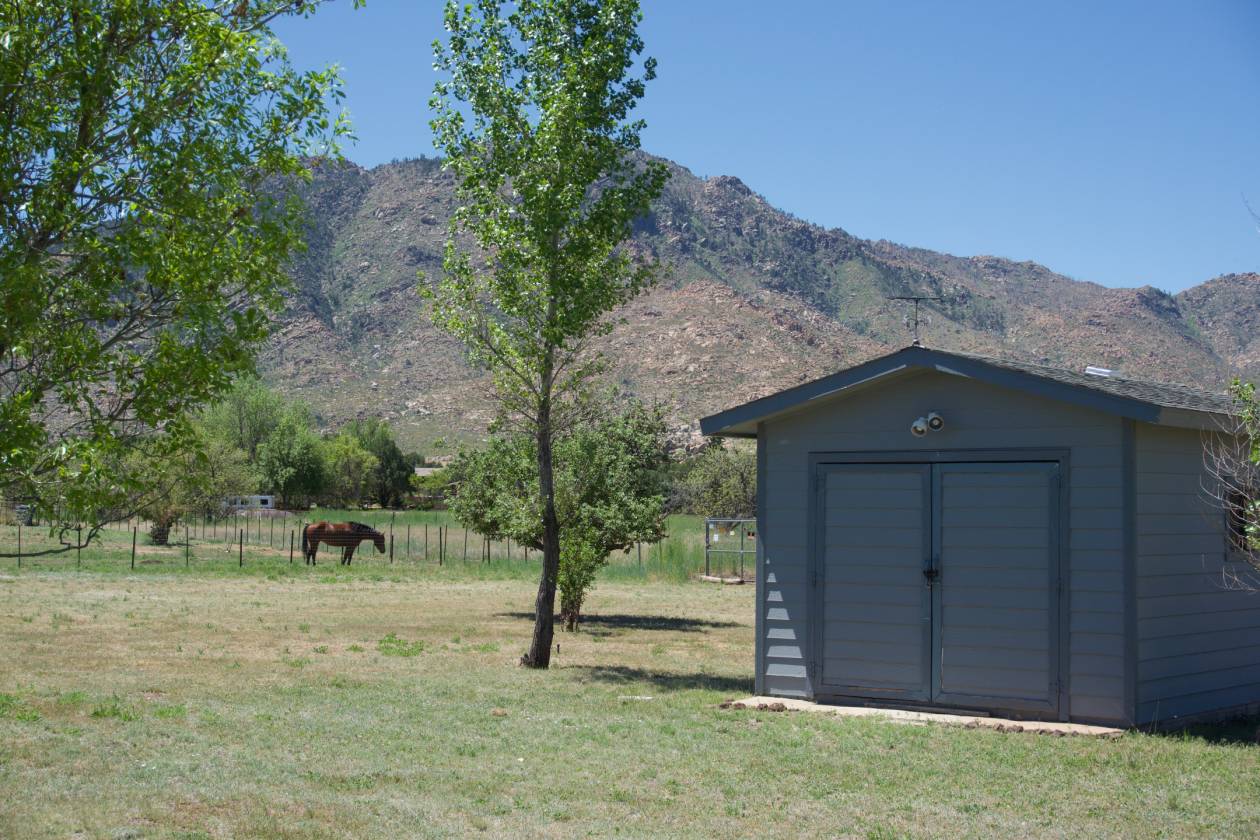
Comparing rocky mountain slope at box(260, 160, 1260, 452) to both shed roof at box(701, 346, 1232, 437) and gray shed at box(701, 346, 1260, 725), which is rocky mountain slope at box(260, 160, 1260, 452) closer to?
shed roof at box(701, 346, 1232, 437)

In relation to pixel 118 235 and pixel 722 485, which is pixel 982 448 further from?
pixel 722 485

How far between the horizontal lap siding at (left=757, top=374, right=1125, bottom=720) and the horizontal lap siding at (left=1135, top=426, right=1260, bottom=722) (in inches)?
10.9

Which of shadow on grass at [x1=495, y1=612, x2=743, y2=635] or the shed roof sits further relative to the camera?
shadow on grass at [x1=495, y1=612, x2=743, y2=635]

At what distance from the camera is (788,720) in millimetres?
10703

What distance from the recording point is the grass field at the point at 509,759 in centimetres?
721

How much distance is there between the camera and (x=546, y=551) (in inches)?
588

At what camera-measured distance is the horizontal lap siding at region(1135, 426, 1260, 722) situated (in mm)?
10516

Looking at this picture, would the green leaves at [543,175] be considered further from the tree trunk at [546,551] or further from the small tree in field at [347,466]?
the small tree in field at [347,466]

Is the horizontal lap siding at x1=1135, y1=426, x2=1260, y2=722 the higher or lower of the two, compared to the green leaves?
lower

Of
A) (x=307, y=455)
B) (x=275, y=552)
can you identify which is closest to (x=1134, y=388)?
(x=275, y=552)

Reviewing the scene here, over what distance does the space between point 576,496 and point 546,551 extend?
4992 mm

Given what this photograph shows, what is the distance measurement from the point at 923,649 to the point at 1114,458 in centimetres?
241

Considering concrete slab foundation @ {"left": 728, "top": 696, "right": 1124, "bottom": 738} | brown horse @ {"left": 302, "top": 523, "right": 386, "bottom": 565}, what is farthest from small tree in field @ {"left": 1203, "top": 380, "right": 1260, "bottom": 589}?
brown horse @ {"left": 302, "top": 523, "right": 386, "bottom": 565}

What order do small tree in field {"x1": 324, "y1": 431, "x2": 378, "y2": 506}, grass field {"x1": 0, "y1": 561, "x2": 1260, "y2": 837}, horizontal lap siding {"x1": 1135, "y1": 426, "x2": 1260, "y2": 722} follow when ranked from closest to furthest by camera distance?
1. grass field {"x1": 0, "y1": 561, "x2": 1260, "y2": 837}
2. horizontal lap siding {"x1": 1135, "y1": 426, "x2": 1260, "y2": 722}
3. small tree in field {"x1": 324, "y1": 431, "x2": 378, "y2": 506}
